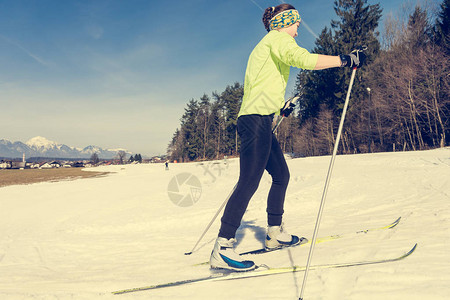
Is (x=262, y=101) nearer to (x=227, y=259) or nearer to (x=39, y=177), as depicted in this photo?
(x=227, y=259)

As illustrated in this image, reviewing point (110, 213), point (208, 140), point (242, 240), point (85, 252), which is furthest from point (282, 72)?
point (208, 140)

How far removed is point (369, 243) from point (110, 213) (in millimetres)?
5679

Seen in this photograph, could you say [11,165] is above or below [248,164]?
below

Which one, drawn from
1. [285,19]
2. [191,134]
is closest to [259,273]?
[285,19]

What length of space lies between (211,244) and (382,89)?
29.4 m

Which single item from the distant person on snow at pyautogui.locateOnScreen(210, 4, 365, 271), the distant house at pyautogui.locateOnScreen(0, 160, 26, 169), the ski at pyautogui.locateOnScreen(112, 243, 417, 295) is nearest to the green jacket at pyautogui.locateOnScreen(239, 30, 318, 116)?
the distant person on snow at pyautogui.locateOnScreen(210, 4, 365, 271)

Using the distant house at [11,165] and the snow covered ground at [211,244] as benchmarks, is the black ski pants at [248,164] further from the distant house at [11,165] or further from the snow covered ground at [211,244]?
the distant house at [11,165]

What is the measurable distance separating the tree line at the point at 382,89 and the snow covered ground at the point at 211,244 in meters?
20.3

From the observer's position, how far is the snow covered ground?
165cm

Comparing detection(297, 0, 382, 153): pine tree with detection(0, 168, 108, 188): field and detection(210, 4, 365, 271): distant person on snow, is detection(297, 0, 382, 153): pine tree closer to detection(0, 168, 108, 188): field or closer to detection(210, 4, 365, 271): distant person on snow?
detection(0, 168, 108, 188): field

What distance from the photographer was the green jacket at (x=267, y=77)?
2.25m

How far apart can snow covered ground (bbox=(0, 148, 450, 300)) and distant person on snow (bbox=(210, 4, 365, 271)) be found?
0.33 metres

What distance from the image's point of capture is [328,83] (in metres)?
32.4

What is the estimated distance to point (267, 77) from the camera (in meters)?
2.31
